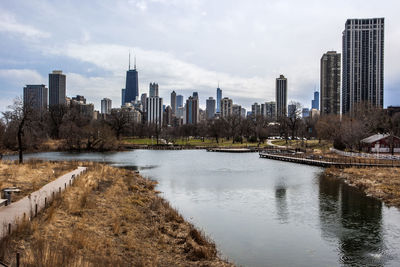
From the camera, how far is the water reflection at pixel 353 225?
17.4 m

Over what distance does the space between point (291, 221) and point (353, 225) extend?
→ 3.70 meters

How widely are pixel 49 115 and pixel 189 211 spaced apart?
112 meters

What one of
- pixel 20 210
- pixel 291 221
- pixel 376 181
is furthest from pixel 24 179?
pixel 376 181

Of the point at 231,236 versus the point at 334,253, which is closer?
the point at 334,253

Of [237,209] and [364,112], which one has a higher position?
[364,112]

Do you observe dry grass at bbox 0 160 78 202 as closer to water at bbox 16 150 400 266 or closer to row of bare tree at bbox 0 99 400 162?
water at bbox 16 150 400 266

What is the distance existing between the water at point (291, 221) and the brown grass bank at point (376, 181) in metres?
A: 1.26

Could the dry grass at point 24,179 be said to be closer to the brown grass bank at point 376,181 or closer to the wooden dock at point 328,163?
the brown grass bank at point 376,181

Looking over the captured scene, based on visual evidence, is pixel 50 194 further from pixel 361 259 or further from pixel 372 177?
pixel 372 177

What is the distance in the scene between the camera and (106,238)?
15.5 metres

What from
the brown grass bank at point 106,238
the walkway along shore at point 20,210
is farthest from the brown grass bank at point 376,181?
the walkway along shore at point 20,210

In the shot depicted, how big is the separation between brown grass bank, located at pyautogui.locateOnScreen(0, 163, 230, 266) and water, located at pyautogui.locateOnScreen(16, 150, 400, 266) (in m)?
2.10

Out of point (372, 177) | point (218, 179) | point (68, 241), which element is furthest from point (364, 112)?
point (68, 241)

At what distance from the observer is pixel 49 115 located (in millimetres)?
125375
